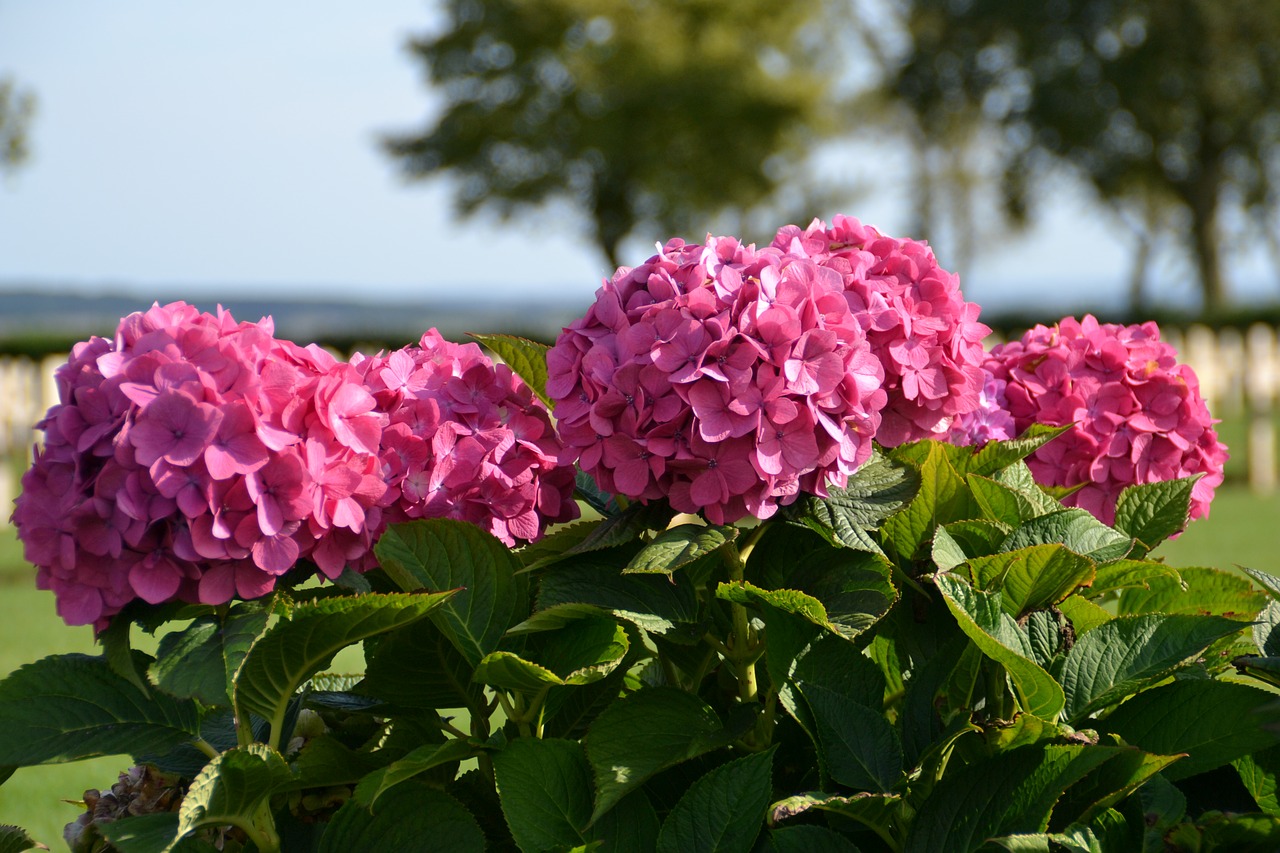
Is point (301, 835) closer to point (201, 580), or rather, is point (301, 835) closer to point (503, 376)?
point (201, 580)

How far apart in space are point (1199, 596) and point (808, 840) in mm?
626

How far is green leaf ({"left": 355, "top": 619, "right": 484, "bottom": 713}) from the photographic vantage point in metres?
1.41

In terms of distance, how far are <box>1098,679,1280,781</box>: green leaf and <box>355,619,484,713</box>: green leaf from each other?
2.41 feet

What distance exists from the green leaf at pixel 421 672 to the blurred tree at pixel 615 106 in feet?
109

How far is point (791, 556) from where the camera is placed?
1.51 metres

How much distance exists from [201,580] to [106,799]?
0.52 m

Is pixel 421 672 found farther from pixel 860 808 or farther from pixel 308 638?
pixel 860 808

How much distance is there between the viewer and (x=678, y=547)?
1263 mm

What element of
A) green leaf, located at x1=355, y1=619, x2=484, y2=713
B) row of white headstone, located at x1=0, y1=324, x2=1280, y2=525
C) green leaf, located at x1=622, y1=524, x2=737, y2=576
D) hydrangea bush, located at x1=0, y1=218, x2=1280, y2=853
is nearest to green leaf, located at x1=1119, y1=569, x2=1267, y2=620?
hydrangea bush, located at x1=0, y1=218, x2=1280, y2=853

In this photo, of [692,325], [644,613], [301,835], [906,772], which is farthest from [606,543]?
[301,835]

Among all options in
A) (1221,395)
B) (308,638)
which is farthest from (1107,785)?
(1221,395)

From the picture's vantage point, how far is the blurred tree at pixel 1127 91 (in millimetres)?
28297

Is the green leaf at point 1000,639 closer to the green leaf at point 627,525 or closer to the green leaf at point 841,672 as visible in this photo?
the green leaf at point 841,672

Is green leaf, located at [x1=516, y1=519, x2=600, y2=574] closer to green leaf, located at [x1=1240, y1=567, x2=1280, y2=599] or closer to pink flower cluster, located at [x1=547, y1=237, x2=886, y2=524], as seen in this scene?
pink flower cluster, located at [x1=547, y1=237, x2=886, y2=524]
